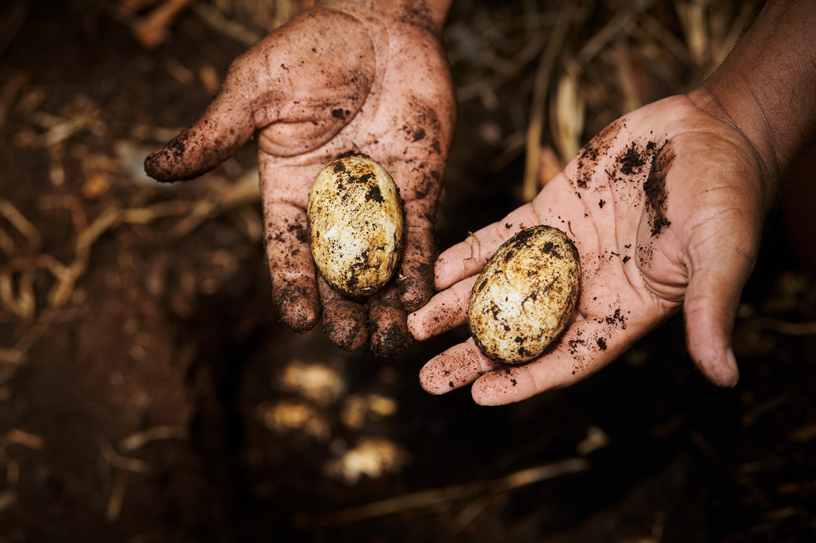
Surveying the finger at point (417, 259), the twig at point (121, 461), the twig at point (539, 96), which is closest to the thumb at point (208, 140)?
the finger at point (417, 259)

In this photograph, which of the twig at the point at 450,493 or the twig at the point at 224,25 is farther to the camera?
the twig at the point at 224,25

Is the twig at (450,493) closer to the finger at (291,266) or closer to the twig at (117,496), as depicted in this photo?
the twig at (117,496)

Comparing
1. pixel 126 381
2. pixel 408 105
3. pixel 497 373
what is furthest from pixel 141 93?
pixel 497 373

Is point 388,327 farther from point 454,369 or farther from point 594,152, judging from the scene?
point 594,152

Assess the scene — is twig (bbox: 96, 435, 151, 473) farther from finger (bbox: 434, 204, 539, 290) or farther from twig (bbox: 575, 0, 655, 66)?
twig (bbox: 575, 0, 655, 66)

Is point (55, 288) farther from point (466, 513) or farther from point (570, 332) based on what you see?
point (570, 332)

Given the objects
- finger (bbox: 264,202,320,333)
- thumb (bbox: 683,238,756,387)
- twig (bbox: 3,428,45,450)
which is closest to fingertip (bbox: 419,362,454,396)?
finger (bbox: 264,202,320,333)

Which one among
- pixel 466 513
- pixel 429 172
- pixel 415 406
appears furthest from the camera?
pixel 415 406
